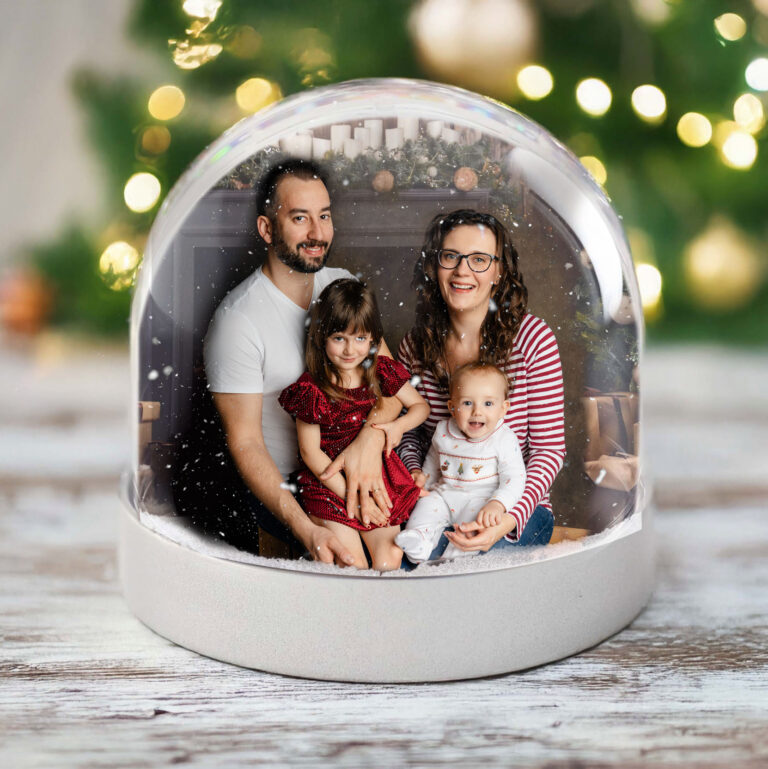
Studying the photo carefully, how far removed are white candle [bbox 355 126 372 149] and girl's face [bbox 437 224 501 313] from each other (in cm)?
14

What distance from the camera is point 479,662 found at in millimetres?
1143

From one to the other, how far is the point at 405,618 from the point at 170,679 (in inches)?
11.2

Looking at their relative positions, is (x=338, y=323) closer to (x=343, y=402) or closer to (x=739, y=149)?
(x=343, y=402)

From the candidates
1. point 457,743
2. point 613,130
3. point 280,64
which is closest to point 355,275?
point 457,743

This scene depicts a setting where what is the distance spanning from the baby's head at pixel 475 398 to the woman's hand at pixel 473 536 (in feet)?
0.33

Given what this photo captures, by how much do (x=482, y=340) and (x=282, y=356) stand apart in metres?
0.23

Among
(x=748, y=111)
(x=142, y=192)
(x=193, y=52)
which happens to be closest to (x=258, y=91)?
(x=193, y=52)

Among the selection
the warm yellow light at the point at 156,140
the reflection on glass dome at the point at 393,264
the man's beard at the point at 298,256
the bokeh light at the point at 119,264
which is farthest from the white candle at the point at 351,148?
the warm yellow light at the point at 156,140

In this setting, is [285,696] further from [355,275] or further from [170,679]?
[355,275]

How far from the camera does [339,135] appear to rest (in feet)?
3.84

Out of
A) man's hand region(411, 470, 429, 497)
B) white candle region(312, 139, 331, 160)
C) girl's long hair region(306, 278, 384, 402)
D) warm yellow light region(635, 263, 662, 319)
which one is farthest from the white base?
warm yellow light region(635, 263, 662, 319)

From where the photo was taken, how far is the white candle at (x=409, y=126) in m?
1.17

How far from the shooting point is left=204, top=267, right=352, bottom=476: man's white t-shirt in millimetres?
1128

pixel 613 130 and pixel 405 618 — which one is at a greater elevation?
pixel 613 130
